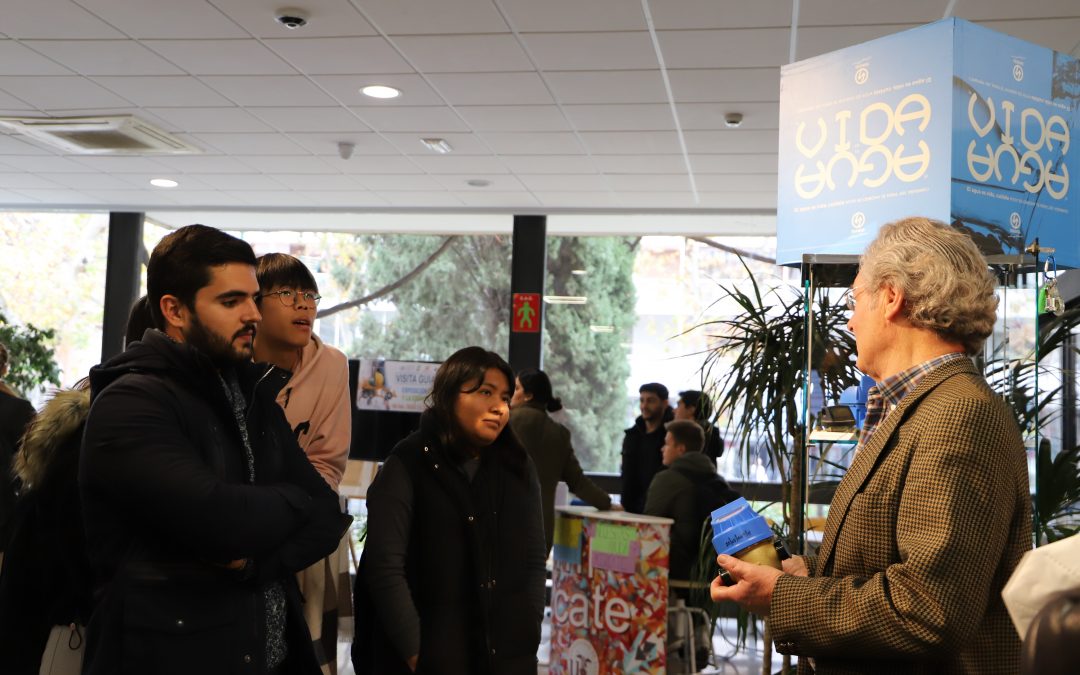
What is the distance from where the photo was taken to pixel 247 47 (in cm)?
474

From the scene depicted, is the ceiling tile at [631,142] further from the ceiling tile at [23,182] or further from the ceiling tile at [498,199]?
the ceiling tile at [23,182]

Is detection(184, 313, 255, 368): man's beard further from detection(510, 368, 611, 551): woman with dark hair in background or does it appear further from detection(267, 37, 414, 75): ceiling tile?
detection(510, 368, 611, 551): woman with dark hair in background

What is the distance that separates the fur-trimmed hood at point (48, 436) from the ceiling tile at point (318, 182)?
5408 mm

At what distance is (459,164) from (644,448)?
2254 millimetres

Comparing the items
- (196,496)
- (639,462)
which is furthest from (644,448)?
(196,496)

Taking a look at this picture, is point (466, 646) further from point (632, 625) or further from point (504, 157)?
point (504, 157)

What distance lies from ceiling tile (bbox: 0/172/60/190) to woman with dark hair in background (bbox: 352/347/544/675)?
238 inches

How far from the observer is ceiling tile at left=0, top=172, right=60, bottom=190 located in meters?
7.68

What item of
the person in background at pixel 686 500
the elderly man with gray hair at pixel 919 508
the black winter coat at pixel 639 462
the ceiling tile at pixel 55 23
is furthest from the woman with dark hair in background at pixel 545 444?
the elderly man with gray hair at pixel 919 508

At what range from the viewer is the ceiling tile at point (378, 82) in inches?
202

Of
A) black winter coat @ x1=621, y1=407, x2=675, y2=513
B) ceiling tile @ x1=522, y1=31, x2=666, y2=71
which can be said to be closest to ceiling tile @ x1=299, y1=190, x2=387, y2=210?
black winter coat @ x1=621, y1=407, x2=675, y2=513

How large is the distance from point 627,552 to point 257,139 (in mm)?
3643

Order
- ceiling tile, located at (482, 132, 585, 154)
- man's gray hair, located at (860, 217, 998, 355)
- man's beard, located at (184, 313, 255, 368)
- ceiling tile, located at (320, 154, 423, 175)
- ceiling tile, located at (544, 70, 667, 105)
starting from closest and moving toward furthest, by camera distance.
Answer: man's gray hair, located at (860, 217, 998, 355) < man's beard, located at (184, 313, 255, 368) < ceiling tile, located at (544, 70, 667, 105) < ceiling tile, located at (482, 132, 585, 154) < ceiling tile, located at (320, 154, 423, 175)

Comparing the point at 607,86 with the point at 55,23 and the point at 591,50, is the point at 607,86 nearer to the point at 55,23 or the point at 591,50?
the point at 591,50
